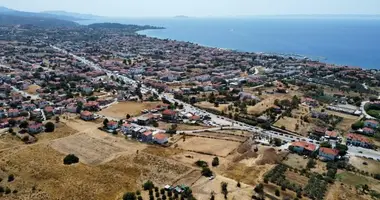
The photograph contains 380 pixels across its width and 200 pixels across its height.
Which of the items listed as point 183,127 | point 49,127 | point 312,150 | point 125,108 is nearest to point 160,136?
point 183,127

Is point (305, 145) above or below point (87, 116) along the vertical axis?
above

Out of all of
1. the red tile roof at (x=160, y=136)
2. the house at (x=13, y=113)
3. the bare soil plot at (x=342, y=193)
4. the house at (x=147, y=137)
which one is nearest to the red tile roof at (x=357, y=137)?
the bare soil plot at (x=342, y=193)

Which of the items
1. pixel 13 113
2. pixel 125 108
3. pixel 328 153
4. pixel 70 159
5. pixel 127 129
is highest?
pixel 328 153

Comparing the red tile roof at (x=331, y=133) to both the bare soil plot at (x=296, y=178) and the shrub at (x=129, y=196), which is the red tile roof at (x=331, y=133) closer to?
the bare soil plot at (x=296, y=178)

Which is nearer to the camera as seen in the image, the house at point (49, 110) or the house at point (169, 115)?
the house at point (169, 115)

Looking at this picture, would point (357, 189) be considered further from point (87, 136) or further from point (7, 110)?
point (7, 110)

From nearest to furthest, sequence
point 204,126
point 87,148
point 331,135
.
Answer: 1. point 87,148
2. point 331,135
3. point 204,126

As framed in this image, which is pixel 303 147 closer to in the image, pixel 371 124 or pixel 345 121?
pixel 371 124
